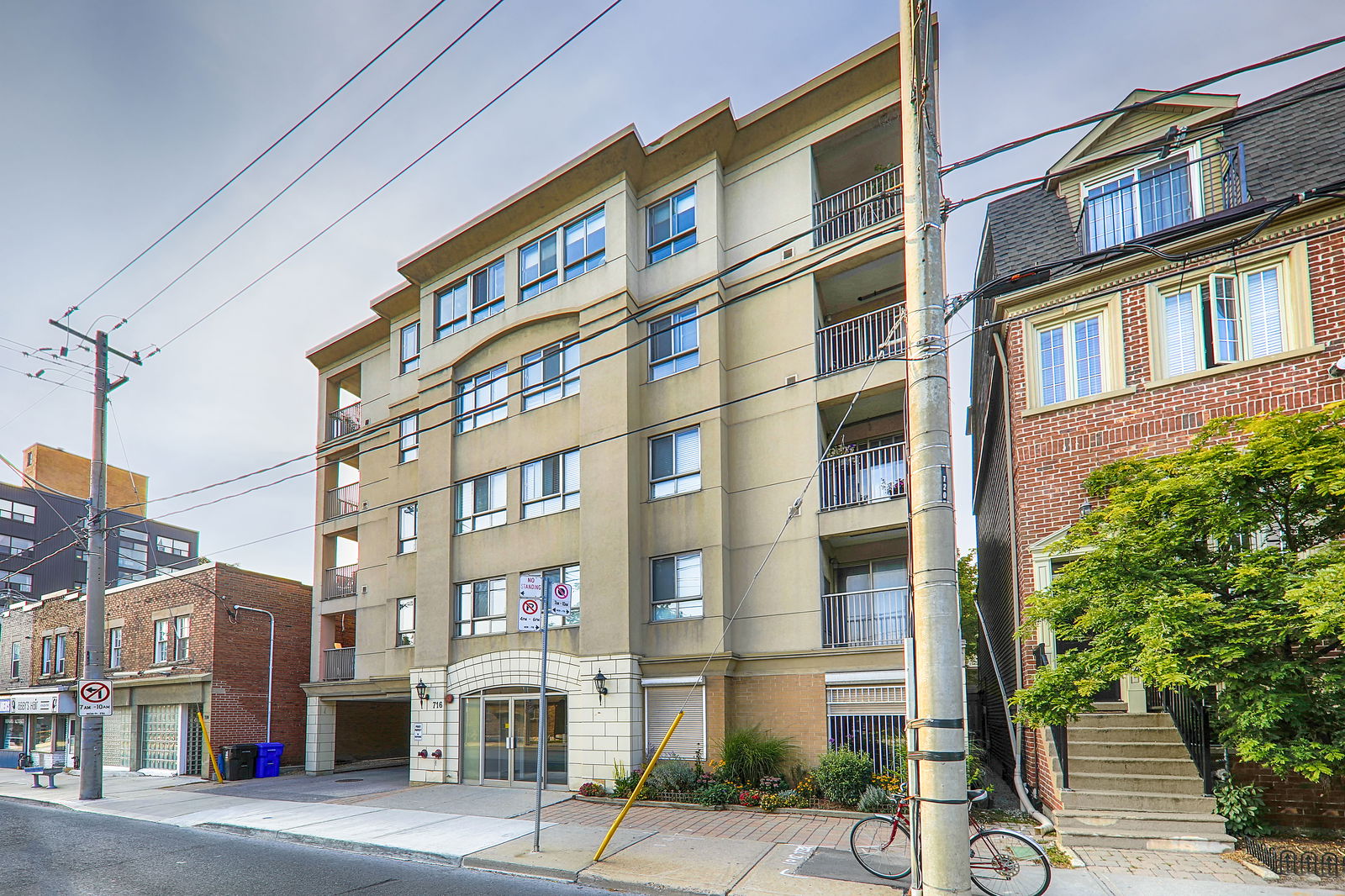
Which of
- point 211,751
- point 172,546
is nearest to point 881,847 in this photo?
point 211,751

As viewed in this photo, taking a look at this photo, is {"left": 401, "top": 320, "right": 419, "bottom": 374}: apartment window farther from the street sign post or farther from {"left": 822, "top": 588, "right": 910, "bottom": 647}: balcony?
{"left": 822, "top": 588, "right": 910, "bottom": 647}: balcony

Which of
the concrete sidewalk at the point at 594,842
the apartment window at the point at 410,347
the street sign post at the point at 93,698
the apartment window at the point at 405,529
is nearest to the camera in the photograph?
the concrete sidewalk at the point at 594,842

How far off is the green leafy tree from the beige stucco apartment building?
18.0ft

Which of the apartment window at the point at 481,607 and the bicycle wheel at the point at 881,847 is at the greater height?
the apartment window at the point at 481,607

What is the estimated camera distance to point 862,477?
15922 mm

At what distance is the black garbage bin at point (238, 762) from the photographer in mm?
21688

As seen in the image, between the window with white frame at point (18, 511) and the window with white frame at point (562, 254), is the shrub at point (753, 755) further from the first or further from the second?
the window with white frame at point (18, 511)

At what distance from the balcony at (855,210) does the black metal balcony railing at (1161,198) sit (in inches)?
157

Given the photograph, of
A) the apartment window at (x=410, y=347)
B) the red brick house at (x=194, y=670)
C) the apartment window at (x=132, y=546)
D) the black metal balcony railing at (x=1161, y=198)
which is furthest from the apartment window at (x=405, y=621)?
the apartment window at (x=132, y=546)

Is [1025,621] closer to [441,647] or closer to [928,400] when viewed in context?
[928,400]

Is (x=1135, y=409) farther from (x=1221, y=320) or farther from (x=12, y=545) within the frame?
(x=12, y=545)

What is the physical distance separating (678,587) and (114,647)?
21.7m

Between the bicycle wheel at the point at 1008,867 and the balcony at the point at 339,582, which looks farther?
the balcony at the point at 339,582

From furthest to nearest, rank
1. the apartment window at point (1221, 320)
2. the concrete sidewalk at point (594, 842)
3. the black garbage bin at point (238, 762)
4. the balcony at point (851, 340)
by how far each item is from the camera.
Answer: the black garbage bin at point (238, 762), the balcony at point (851, 340), the apartment window at point (1221, 320), the concrete sidewalk at point (594, 842)
